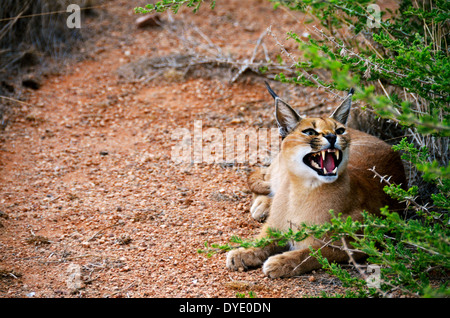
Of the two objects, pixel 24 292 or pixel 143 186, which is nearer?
pixel 24 292

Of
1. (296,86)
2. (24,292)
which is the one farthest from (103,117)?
(24,292)

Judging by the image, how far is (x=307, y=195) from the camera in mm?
3838

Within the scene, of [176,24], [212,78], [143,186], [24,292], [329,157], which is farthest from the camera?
[176,24]

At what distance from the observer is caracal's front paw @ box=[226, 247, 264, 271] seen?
12.5 feet

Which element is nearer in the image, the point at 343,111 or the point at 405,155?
the point at 405,155

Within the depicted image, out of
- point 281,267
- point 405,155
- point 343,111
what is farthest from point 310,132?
point 281,267

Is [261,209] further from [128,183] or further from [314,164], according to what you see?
[128,183]

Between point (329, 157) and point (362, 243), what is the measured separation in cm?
94

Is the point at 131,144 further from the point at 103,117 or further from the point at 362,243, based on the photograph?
the point at 362,243

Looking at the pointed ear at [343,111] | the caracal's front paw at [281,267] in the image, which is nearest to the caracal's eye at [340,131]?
the pointed ear at [343,111]

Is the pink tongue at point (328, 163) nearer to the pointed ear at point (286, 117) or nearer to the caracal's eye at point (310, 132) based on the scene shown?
the caracal's eye at point (310, 132)

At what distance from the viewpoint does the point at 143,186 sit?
494 centimetres

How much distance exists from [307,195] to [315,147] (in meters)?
0.42

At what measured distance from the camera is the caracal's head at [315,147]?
3.62 m
